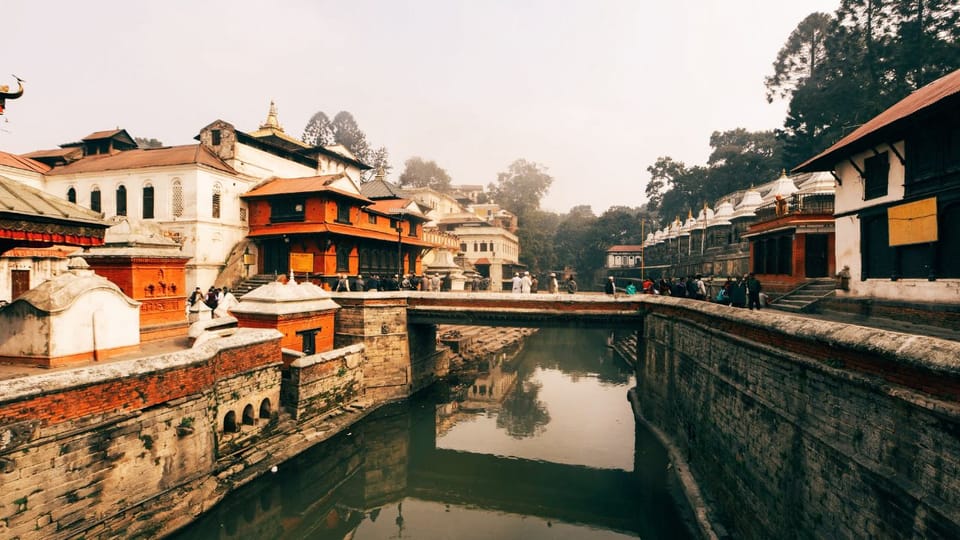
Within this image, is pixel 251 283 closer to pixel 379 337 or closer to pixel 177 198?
pixel 177 198

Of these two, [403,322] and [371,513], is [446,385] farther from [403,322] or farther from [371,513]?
[371,513]

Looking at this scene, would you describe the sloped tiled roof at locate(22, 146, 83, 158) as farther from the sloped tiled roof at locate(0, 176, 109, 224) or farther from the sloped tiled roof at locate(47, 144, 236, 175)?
the sloped tiled roof at locate(0, 176, 109, 224)

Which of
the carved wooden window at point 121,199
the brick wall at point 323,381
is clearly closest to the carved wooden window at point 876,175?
the brick wall at point 323,381

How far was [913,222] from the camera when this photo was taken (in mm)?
11641

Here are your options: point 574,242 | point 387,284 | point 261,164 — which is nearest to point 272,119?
point 261,164

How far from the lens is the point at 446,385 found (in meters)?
25.0

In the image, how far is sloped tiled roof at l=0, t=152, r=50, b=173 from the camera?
27367 mm

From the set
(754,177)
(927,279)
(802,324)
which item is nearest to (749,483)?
(802,324)

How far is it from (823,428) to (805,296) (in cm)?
1088

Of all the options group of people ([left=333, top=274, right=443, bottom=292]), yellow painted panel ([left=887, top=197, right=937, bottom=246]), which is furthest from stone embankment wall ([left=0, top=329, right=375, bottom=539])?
yellow painted panel ([left=887, top=197, right=937, bottom=246])

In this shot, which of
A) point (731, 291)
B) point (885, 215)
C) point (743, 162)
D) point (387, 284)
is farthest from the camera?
point (743, 162)

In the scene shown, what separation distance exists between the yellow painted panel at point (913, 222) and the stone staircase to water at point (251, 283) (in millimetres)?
28409

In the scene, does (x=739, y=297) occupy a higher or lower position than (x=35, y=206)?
lower

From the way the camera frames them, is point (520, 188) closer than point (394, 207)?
No
